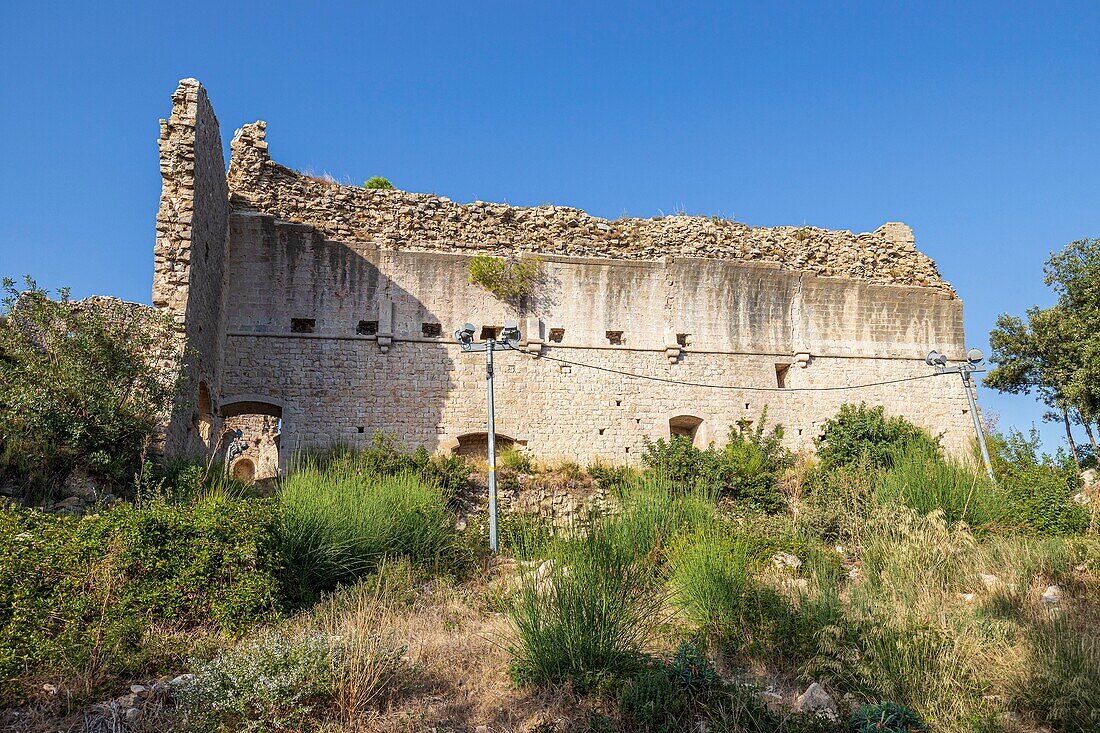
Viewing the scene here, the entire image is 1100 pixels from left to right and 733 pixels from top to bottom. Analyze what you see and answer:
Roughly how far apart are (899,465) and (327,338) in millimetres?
10651

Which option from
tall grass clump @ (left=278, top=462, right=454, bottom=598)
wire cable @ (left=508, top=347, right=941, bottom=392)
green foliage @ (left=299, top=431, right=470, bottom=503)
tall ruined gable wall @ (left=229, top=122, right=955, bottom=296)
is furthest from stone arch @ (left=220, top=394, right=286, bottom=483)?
tall grass clump @ (left=278, top=462, right=454, bottom=598)

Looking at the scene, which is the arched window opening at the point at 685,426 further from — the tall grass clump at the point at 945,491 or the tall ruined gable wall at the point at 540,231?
the tall grass clump at the point at 945,491

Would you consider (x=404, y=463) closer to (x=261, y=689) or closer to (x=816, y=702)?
(x=261, y=689)

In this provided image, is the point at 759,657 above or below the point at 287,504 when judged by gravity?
below

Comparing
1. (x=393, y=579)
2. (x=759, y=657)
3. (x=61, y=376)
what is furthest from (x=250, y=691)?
(x=61, y=376)

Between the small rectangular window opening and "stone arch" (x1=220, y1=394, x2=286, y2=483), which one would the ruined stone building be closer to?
the small rectangular window opening

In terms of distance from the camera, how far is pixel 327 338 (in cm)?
1598

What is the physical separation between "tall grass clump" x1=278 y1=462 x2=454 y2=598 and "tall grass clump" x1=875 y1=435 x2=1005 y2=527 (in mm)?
6137

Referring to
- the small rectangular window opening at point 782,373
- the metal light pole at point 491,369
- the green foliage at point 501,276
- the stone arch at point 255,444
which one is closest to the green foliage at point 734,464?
the small rectangular window opening at point 782,373

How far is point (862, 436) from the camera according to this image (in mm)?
16859

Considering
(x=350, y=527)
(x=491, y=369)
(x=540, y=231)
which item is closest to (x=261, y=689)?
(x=350, y=527)

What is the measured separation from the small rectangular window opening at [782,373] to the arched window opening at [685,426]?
2.22 m

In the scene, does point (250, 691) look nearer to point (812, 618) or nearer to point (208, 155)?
point (812, 618)

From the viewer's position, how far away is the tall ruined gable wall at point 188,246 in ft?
38.6
